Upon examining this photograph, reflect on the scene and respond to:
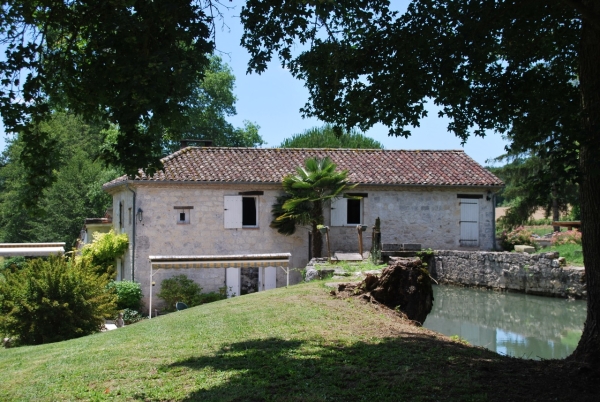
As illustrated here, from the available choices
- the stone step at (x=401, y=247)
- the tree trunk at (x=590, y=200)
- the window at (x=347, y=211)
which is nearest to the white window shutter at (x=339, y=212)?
the window at (x=347, y=211)

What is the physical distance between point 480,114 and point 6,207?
43415 mm

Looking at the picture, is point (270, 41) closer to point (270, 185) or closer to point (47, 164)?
point (47, 164)

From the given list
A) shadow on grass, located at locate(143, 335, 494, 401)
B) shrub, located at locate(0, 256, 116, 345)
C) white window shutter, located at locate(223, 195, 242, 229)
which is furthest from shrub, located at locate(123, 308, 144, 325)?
shadow on grass, located at locate(143, 335, 494, 401)

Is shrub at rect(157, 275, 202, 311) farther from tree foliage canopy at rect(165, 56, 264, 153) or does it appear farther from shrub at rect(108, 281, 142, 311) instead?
tree foliage canopy at rect(165, 56, 264, 153)

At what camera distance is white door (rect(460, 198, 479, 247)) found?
24.8 m

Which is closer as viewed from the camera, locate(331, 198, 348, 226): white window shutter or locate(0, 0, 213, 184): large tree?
locate(0, 0, 213, 184): large tree

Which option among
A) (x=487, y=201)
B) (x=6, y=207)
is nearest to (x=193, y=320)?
(x=487, y=201)

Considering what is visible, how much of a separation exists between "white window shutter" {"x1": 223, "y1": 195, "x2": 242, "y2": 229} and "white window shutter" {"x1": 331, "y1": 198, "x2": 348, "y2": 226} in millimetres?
3600

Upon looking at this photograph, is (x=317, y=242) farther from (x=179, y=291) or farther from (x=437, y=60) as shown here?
(x=437, y=60)

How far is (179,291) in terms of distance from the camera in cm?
2161

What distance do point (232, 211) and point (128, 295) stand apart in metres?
4.83

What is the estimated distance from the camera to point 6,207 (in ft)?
148

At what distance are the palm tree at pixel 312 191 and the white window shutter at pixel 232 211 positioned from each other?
1.46 m

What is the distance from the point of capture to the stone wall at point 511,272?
21.1 m
